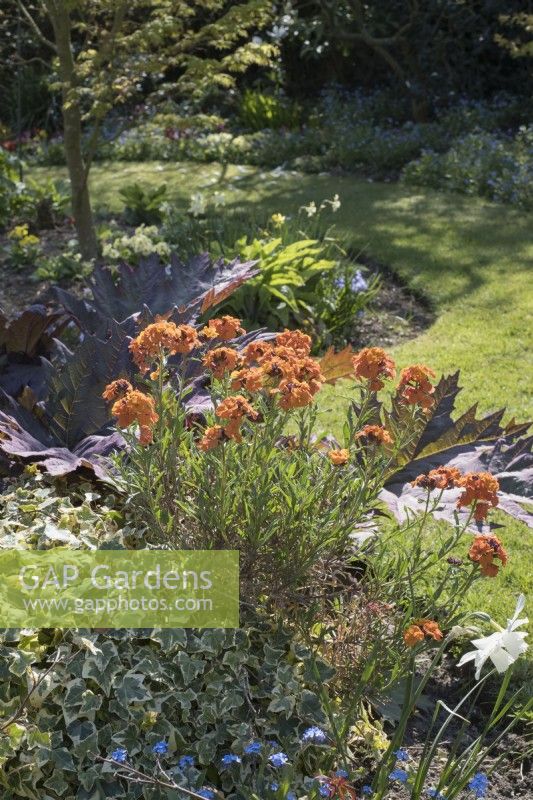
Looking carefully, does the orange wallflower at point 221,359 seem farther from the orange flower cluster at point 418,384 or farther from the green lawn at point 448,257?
the green lawn at point 448,257

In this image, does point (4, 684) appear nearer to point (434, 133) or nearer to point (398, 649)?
point (398, 649)

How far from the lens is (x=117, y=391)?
2.22 meters

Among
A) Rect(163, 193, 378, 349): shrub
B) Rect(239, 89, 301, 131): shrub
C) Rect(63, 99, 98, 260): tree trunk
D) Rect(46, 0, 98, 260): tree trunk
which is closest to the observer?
Rect(163, 193, 378, 349): shrub

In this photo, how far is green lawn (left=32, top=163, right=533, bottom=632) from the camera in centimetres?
458

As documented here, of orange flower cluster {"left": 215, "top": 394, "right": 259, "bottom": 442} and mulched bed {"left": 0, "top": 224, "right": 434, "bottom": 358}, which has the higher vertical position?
orange flower cluster {"left": 215, "top": 394, "right": 259, "bottom": 442}

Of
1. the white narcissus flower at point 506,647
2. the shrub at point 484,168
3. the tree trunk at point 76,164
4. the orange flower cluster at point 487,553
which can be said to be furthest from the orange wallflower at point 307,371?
the shrub at point 484,168

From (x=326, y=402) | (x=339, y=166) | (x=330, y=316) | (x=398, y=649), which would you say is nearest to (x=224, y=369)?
(x=398, y=649)

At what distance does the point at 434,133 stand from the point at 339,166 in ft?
3.65

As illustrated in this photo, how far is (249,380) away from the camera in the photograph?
2.07 metres

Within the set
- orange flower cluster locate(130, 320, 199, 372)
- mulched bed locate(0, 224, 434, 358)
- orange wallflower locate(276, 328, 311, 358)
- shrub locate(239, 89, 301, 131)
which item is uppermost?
orange flower cluster locate(130, 320, 199, 372)

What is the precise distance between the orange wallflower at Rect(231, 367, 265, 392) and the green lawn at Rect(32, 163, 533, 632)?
643 millimetres

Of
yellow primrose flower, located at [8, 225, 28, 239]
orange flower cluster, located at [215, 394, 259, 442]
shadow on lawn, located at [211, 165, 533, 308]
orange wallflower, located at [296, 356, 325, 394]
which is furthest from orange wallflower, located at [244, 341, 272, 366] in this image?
yellow primrose flower, located at [8, 225, 28, 239]

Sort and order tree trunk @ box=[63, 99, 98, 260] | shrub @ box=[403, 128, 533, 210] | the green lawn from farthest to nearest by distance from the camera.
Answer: shrub @ box=[403, 128, 533, 210] < tree trunk @ box=[63, 99, 98, 260] < the green lawn

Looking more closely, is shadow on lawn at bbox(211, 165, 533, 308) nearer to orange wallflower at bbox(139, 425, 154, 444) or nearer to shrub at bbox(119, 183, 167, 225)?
shrub at bbox(119, 183, 167, 225)
